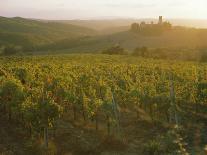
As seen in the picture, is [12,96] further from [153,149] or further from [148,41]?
[148,41]

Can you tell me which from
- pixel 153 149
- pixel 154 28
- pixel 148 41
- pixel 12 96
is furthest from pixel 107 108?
pixel 154 28

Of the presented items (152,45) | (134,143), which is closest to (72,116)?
(134,143)

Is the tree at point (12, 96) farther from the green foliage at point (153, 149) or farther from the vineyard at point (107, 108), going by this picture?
the green foliage at point (153, 149)

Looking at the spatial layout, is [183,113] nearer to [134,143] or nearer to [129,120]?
[129,120]

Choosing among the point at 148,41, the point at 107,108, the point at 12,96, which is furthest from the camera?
the point at 148,41

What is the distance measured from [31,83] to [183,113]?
35.2 ft

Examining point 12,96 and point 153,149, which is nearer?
point 153,149

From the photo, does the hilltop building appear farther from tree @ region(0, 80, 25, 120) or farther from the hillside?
tree @ region(0, 80, 25, 120)

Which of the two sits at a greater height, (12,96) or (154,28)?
(154,28)

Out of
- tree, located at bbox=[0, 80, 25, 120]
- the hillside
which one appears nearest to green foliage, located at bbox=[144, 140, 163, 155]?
tree, located at bbox=[0, 80, 25, 120]

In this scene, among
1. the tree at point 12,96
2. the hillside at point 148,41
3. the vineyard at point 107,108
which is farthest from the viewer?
the hillside at point 148,41

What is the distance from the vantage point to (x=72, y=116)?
27.4 m

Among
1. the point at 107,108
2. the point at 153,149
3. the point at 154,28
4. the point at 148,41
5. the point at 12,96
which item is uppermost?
the point at 154,28

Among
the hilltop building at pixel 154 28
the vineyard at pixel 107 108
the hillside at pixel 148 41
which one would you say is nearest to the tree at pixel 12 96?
the vineyard at pixel 107 108
